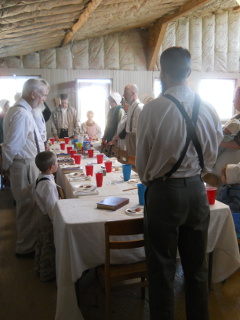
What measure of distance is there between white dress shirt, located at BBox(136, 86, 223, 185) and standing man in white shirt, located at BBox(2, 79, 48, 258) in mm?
1639

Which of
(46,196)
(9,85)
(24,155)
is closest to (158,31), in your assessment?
(9,85)

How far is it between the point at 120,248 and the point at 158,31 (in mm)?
7266

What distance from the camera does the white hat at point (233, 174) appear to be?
283 centimetres

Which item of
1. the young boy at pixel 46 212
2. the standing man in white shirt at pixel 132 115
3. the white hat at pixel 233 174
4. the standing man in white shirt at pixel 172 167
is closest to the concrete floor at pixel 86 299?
the young boy at pixel 46 212

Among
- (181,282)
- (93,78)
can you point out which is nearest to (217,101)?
(93,78)

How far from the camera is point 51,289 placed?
269cm

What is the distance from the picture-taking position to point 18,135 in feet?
9.86

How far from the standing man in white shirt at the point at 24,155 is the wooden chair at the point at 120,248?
1329 millimetres

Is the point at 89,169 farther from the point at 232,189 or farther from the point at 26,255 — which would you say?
the point at 232,189

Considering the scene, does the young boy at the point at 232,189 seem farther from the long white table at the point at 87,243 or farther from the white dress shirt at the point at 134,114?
the white dress shirt at the point at 134,114

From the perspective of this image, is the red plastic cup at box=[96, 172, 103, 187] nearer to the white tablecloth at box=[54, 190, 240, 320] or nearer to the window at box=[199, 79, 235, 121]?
the white tablecloth at box=[54, 190, 240, 320]

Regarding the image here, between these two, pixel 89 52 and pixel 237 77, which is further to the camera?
pixel 237 77

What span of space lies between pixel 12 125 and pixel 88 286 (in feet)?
5.13

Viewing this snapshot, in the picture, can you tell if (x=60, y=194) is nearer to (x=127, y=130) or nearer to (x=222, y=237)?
(x=222, y=237)
